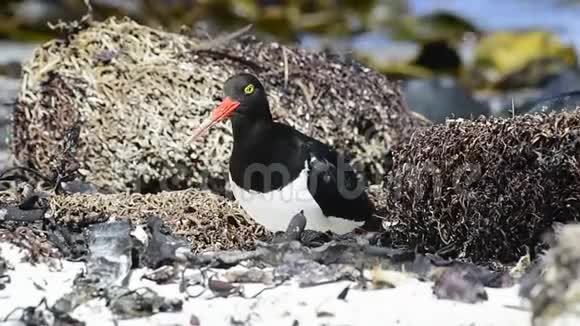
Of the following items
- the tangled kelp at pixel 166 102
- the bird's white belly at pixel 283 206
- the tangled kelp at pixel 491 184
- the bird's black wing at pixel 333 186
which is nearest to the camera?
the tangled kelp at pixel 491 184

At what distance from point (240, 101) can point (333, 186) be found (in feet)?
1.84

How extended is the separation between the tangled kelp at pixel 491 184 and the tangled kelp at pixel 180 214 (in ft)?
2.86

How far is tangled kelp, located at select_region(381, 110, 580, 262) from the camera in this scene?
4.14 metres

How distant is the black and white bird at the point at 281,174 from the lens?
5004mm

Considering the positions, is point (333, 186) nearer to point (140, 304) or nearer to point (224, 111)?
point (224, 111)

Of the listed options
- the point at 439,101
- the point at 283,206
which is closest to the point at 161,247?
the point at 283,206

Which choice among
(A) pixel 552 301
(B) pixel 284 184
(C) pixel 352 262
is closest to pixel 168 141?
(B) pixel 284 184

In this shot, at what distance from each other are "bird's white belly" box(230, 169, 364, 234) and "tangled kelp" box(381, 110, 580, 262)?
555mm

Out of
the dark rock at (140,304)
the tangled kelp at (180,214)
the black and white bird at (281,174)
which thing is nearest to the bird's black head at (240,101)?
the black and white bird at (281,174)

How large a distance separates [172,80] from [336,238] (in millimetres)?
2134

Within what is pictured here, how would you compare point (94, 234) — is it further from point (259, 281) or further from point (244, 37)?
point (244, 37)

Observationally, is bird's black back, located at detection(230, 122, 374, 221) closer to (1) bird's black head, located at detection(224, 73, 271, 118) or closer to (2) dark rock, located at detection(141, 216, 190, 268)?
(1) bird's black head, located at detection(224, 73, 271, 118)

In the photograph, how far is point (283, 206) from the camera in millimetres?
4965

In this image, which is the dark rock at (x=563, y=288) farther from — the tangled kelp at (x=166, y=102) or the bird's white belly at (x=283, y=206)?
the tangled kelp at (x=166, y=102)
